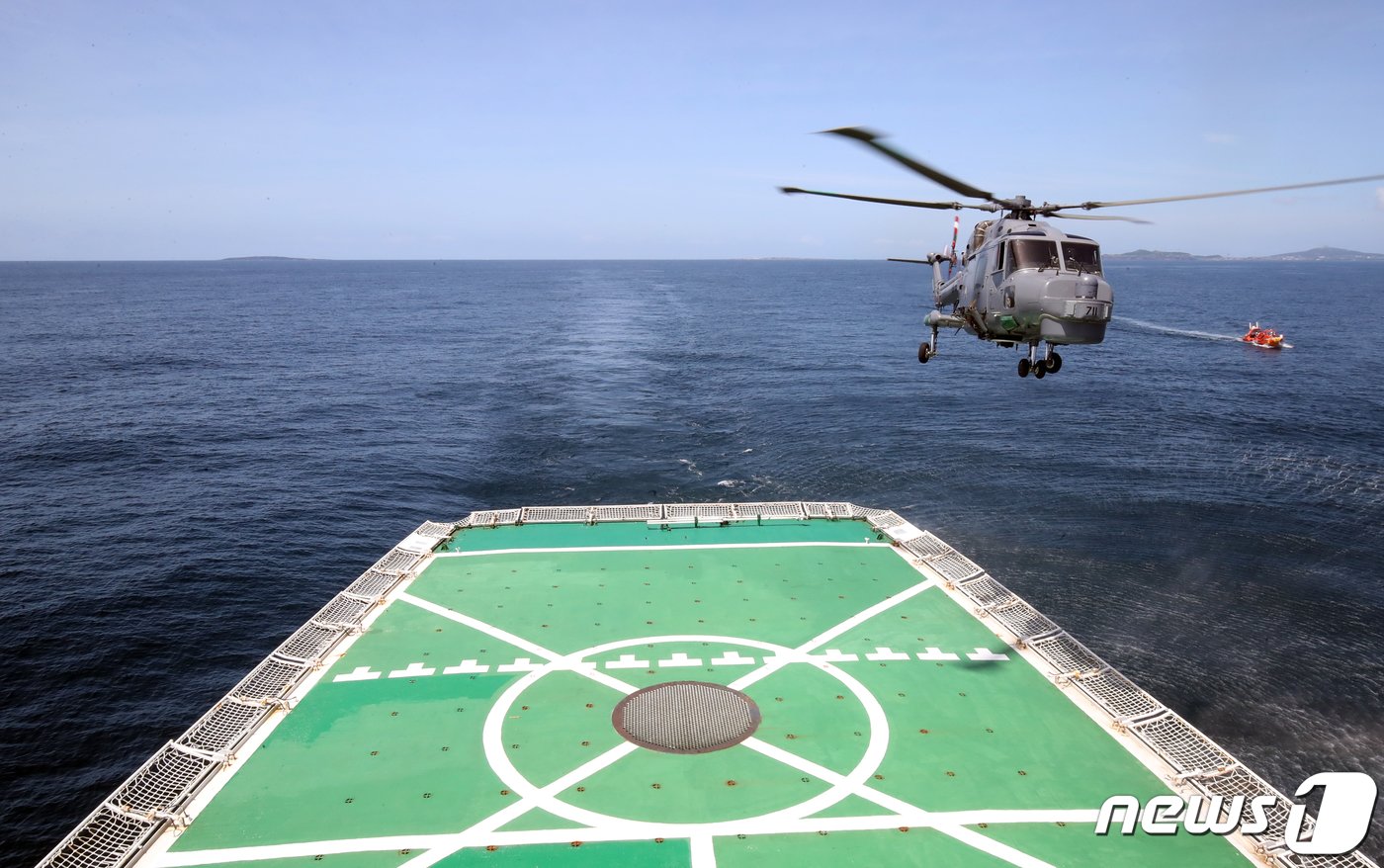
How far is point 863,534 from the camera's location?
40.6 metres

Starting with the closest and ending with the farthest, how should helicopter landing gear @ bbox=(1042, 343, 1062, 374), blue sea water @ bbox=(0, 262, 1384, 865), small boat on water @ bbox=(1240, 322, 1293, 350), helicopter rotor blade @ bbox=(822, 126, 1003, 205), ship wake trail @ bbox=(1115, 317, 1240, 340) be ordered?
helicopter rotor blade @ bbox=(822, 126, 1003, 205) → helicopter landing gear @ bbox=(1042, 343, 1062, 374) → blue sea water @ bbox=(0, 262, 1384, 865) → small boat on water @ bbox=(1240, 322, 1293, 350) → ship wake trail @ bbox=(1115, 317, 1240, 340)

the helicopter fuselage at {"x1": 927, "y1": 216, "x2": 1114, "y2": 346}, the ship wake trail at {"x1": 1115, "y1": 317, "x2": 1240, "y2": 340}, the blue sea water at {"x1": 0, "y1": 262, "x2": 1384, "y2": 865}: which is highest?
the helicopter fuselage at {"x1": 927, "y1": 216, "x2": 1114, "y2": 346}

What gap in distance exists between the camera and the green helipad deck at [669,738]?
779 inches

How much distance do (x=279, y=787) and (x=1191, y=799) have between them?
23.9m

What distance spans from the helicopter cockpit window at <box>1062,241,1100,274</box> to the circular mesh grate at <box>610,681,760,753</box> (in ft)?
55.4

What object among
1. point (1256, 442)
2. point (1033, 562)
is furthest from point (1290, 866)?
point (1256, 442)

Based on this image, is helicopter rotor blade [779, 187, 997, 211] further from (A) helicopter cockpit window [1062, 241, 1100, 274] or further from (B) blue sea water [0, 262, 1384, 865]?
(B) blue sea water [0, 262, 1384, 865]

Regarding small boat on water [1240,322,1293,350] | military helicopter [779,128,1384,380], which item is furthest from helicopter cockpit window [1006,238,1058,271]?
small boat on water [1240,322,1293,350]

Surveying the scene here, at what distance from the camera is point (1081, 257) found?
24828 mm

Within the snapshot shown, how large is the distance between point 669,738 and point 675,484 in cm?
3808

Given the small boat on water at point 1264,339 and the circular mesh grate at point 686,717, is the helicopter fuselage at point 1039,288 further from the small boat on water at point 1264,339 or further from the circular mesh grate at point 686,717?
the small boat on water at point 1264,339

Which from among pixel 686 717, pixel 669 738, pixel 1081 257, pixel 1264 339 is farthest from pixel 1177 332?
pixel 669 738

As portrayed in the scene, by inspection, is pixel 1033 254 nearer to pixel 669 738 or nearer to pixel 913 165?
pixel 913 165

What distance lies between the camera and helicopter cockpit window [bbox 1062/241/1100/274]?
2461 centimetres
